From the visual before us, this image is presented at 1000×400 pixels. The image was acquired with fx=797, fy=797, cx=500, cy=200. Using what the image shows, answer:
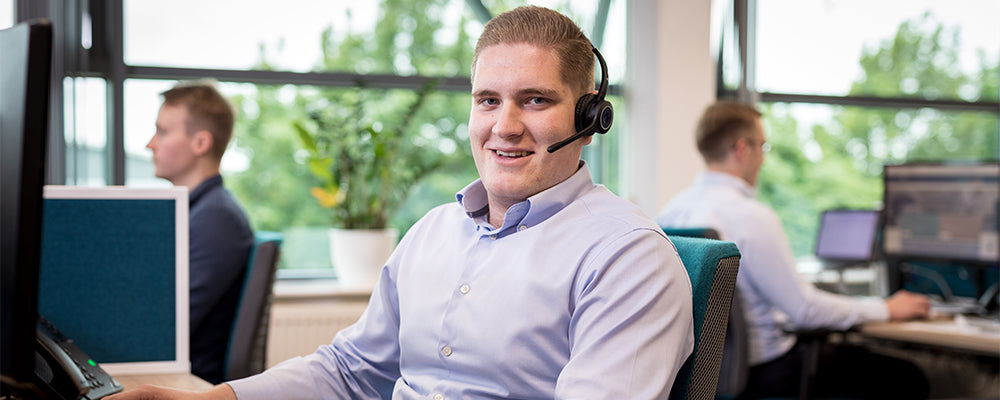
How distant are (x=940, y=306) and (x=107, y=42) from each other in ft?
11.6

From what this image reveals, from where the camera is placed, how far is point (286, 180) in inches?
146

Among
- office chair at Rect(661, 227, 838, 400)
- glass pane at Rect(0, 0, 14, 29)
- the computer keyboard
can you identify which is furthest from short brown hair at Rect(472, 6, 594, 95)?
glass pane at Rect(0, 0, 14, 29)

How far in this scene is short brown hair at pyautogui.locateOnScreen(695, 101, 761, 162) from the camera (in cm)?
271

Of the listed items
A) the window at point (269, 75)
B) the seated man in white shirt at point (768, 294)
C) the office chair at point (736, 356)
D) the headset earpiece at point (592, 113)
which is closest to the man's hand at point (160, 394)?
the headset earpiece at point (592, 113)

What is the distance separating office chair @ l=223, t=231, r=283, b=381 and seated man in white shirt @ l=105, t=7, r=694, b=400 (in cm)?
69

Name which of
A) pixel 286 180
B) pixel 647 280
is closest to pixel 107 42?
pixel 286 180

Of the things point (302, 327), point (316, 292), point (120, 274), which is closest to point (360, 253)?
point (316, 292)

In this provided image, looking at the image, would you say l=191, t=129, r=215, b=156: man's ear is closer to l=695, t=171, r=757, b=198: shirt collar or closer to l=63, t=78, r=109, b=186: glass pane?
l=63, t=78, r=109, b=186: glass pane

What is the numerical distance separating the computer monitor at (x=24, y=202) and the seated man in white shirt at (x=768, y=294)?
1.99 meters

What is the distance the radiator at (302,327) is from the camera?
334cm

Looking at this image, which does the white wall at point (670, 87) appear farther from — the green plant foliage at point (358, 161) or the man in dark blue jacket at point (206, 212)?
the man in dark blue jacket at point (206, 212)

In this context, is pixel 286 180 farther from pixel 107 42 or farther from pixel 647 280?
pixel 647 280

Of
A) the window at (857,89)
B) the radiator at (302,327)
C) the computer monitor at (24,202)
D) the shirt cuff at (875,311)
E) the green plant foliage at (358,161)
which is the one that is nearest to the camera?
the computer monitor at (24,202)

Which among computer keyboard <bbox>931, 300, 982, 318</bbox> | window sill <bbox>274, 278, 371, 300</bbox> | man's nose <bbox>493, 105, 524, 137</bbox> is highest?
man's nose <bbox>493, 105, 524, 137</bbox>
